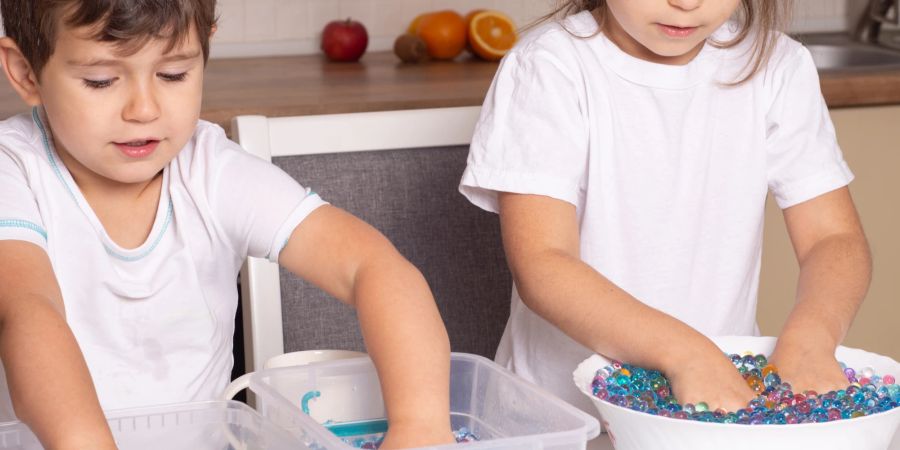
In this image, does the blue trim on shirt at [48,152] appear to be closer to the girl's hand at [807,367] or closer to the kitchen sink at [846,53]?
the girl's hand at [807,367]

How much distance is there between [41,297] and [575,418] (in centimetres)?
42

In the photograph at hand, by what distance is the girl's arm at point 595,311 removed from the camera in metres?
1.01

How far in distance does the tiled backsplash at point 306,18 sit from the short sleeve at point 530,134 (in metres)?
1.39

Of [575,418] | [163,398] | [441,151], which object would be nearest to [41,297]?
[163,398]

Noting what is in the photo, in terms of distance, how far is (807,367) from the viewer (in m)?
1.08

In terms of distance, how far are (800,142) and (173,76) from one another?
69 cm

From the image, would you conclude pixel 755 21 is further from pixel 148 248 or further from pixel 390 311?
pixel 148 248

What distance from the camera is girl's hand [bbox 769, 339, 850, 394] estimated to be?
105 centimetres

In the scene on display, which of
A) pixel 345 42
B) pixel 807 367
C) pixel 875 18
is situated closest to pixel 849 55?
pixel 875 18

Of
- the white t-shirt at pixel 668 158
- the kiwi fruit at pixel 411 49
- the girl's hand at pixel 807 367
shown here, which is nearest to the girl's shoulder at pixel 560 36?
the white t-shirt at pixel 668 158

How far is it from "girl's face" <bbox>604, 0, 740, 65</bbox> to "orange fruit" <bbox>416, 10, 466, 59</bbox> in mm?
1272

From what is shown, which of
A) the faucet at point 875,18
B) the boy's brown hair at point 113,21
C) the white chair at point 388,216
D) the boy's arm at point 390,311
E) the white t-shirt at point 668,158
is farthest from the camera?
the faucet at point 875,18

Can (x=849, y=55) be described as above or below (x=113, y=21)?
below

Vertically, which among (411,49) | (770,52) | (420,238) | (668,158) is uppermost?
(770,52)
